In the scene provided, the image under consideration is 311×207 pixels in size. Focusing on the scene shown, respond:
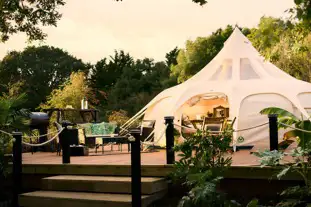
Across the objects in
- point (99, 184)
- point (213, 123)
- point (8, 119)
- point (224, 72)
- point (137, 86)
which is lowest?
point (99, 184)

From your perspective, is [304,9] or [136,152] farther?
[136,152]

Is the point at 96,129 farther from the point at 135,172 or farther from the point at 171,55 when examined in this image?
the point at 171,55

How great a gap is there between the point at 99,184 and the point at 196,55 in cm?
2205

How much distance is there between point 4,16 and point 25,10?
2.10ft

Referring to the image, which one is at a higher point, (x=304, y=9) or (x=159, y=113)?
(x=304, y=9)

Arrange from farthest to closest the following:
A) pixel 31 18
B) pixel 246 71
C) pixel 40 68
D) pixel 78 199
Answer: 1. pixel 40 68
2. pixel 246 71
3. pixel 31 18
4. pixel 78 199

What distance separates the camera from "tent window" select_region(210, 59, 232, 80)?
11.6m

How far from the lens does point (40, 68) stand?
38938 mm

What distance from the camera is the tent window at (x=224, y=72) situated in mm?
11555

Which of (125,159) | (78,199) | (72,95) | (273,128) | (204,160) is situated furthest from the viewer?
(72,95)

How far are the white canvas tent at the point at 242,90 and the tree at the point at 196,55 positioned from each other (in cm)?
1504

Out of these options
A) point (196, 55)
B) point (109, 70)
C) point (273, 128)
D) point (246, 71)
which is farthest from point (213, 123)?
point (109, 70)

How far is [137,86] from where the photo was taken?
28.8m

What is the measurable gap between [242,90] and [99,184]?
519cm
